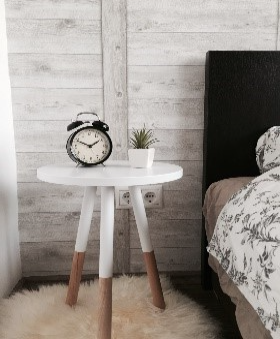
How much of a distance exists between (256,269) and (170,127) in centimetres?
83

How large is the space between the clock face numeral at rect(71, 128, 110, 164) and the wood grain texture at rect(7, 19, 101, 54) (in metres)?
0.43

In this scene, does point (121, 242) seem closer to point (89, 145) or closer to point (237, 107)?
point (89, 145)

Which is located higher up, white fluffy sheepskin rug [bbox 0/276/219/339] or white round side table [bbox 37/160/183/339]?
white round side table [bbox 37/160/183/339]

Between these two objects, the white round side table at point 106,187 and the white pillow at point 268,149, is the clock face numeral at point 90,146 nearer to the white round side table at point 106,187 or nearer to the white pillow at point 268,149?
the white round side table at point 106,187

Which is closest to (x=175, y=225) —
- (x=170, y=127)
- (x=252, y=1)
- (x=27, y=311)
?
(x=170, y=127)

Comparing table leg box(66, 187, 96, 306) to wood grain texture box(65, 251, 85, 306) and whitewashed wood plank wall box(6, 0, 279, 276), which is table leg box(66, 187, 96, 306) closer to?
wood grain texture box(65, 251, 85, 306)

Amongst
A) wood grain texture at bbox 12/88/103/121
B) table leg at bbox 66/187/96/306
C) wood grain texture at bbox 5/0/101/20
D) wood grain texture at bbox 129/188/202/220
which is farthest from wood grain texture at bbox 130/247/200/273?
wood grain texture at bbox 5/0/101/20

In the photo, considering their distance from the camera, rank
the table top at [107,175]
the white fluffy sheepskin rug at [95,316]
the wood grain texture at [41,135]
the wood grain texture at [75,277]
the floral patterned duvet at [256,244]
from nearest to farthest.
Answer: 1. the floral patterned duvet at [256,244]
2. the table top at [107,175]
3. the white fluffy sheepskin rug at [95,316]
4. the wood grain texture at [75,277]
5. the wood grain texture at [41,135]

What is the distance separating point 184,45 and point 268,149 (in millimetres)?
515

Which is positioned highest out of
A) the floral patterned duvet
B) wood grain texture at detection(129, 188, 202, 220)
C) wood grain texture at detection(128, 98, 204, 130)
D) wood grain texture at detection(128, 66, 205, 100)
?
wood grain texture at detection(128, 66, 205, 100)

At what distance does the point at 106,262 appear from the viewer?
102 cm

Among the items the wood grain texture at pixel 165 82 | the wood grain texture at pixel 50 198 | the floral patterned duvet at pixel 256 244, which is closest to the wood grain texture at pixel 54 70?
the wood grain texture at pixel 165 82

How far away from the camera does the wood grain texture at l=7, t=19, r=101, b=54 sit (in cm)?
143

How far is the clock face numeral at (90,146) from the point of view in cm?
116
